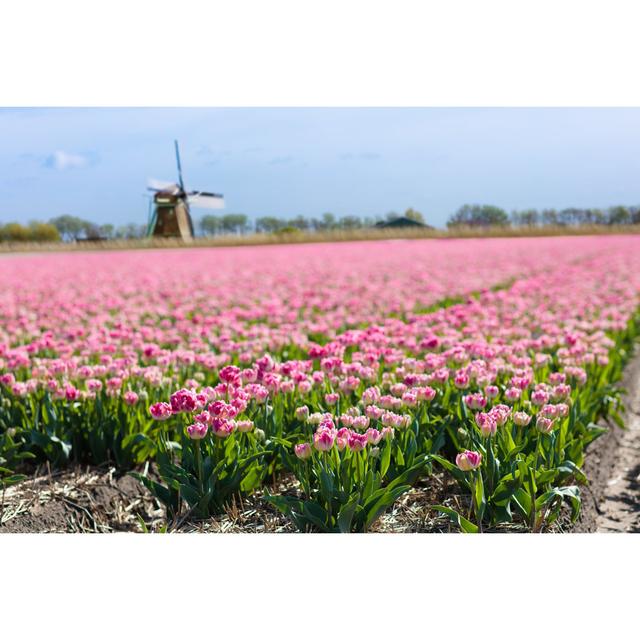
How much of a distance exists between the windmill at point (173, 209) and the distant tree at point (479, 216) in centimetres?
364

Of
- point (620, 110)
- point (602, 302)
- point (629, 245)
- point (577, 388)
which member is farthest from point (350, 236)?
point (629, 245)

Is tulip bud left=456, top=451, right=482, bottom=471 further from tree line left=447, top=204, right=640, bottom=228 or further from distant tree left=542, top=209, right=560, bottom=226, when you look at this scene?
distant tree left=542, top=209, right=560, bottom=226

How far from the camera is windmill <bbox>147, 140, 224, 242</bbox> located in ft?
37.7

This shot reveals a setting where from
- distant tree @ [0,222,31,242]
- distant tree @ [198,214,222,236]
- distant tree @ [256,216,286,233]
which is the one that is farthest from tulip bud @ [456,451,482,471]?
distant tree @ [0,222,31,242]

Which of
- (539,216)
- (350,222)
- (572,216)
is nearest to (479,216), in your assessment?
(539,216)

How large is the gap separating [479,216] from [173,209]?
522cm

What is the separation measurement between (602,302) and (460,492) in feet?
16.5

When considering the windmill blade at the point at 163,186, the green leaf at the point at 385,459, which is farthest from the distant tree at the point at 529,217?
the green leaf at the point at 385,459

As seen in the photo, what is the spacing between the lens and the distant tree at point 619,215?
10.3 meters

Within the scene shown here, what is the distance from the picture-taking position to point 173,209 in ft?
41.7

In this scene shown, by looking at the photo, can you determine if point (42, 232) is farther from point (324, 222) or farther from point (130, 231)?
point (324, 222)

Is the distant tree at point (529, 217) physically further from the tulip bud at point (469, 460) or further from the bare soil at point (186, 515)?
the tulip bud at point (469, 460)

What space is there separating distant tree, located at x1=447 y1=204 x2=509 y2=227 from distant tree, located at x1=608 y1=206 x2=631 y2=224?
1.54 metres
